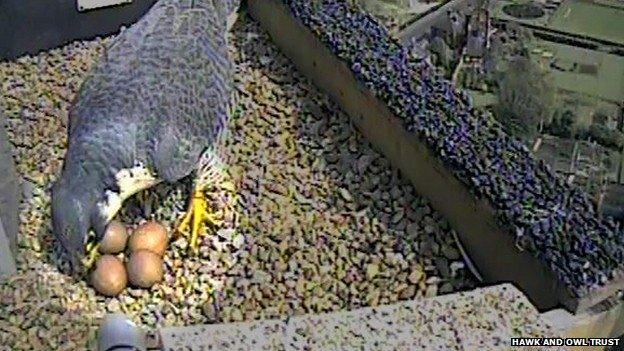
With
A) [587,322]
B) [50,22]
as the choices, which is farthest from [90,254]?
[50,22]

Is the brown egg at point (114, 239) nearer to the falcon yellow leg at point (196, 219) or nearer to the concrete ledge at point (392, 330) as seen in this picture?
the falcon yellow leg at point (196, 219)

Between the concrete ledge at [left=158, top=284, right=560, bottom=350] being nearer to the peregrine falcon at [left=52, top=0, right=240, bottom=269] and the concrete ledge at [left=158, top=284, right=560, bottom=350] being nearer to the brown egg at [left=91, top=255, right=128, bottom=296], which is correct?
the peregrine falcon at [left=52, top=0, right=240, bottom=269]

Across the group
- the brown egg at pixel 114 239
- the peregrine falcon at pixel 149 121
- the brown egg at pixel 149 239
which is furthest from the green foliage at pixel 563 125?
the brown egg at pixel 114 239

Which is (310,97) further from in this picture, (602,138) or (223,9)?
(602,138)

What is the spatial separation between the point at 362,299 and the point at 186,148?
0.77 meters

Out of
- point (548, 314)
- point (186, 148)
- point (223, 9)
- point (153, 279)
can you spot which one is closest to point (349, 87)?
point (223, 9)

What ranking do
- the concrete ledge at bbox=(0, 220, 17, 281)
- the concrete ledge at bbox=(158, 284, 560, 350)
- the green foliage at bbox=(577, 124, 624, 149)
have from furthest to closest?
the green foliage at bbox=(577, 124, 624, 149) < the concrete ledge at bbox=(0, 220, 17, 281) < the concrete ledge at bbox=(158, 284, 560, 350)

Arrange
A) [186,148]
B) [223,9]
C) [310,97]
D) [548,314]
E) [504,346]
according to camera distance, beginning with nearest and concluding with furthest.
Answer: [504,346] → [548,314] → [186,148] → [223,9] → [310,97]

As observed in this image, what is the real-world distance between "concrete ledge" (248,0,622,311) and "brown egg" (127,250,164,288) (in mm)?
1004

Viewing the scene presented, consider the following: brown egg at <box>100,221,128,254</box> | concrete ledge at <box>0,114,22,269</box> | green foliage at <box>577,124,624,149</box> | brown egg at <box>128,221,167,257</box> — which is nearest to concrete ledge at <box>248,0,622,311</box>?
green foliage at <box>577,124,624,149</box>

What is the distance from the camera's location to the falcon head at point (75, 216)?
2400mm

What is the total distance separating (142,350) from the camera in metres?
1.99

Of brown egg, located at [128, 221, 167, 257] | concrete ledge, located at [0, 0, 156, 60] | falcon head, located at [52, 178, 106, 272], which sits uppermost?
concrete ledge, located at [0, 0, 156, 60]

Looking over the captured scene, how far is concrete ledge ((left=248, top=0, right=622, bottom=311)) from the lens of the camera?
250 centimetres
